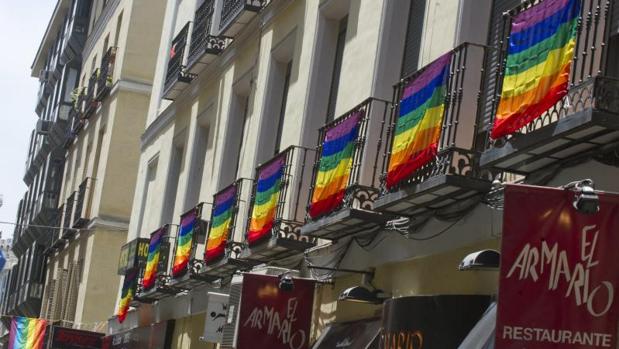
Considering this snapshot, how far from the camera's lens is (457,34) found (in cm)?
1230

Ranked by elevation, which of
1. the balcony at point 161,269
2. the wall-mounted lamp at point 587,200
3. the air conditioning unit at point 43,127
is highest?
the air conditioning unit at point 43,127

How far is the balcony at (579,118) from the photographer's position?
8398 millimetres

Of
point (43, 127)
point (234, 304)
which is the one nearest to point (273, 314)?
point (234, 304)

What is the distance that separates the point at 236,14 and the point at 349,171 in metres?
7.71

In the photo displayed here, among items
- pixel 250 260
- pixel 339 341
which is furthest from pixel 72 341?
pixel 339 341

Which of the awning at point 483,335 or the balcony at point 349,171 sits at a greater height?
the balcony at point 349,171

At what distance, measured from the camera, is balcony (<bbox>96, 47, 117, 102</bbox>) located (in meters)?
35.2

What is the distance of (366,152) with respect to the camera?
13.6m

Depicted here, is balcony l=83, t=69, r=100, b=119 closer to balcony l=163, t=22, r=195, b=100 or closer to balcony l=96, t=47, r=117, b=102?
balcony l=96, t=47, r=117, b=102

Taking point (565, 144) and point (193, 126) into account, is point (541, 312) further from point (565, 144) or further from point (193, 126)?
point (193, 126)

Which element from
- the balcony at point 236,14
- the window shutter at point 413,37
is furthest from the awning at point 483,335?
the balcony at point 236,14

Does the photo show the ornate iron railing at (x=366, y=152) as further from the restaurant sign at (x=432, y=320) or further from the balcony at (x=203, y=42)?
the balcony at (x=203, y=42)

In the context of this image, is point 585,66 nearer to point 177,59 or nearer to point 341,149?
point 341,149

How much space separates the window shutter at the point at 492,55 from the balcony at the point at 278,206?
4.05m
